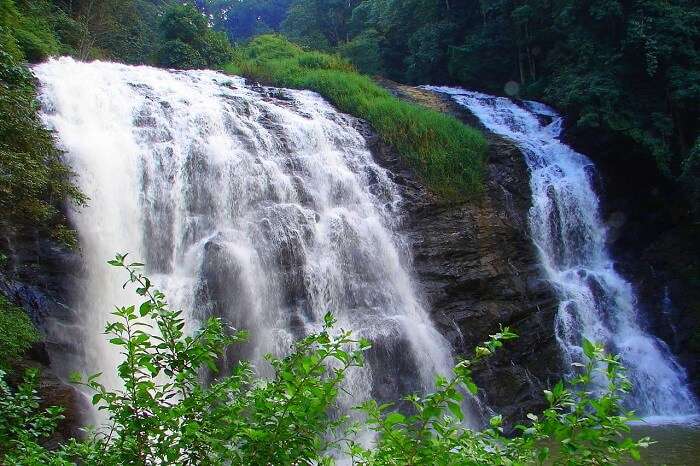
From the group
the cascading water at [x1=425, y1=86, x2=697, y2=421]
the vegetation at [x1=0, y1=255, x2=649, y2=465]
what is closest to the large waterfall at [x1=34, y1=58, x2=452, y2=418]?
the cascading water at [x1=425, y1=86, x2=697, y2=421]

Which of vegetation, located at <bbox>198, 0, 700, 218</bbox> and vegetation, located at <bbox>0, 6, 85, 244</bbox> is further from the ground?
vegetation, located at <bbox>198, 0, 700, 218</bbox>

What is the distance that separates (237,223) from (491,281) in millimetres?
5581

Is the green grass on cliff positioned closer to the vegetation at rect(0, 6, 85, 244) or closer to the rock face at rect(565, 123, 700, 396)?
the rock face at rect(565, 123, 700, 396)

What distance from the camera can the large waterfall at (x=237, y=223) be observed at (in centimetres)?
994

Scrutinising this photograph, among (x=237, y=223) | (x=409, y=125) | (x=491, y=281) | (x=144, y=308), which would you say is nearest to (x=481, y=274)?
(x=491, y=281)

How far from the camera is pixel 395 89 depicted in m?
20.4

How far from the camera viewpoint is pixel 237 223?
11.3m

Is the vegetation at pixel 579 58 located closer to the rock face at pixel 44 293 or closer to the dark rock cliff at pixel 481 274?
the dark rock cliff at pixel 481 274

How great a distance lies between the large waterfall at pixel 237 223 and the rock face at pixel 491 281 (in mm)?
495

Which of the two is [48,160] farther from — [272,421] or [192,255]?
[272,421]

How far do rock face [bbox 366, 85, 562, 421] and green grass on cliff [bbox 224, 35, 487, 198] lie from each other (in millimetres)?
471

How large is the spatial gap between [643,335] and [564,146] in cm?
592

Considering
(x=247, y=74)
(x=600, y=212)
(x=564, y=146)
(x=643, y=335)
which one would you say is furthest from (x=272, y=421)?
(x=247, y=74)

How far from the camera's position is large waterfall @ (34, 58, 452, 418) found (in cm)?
994
